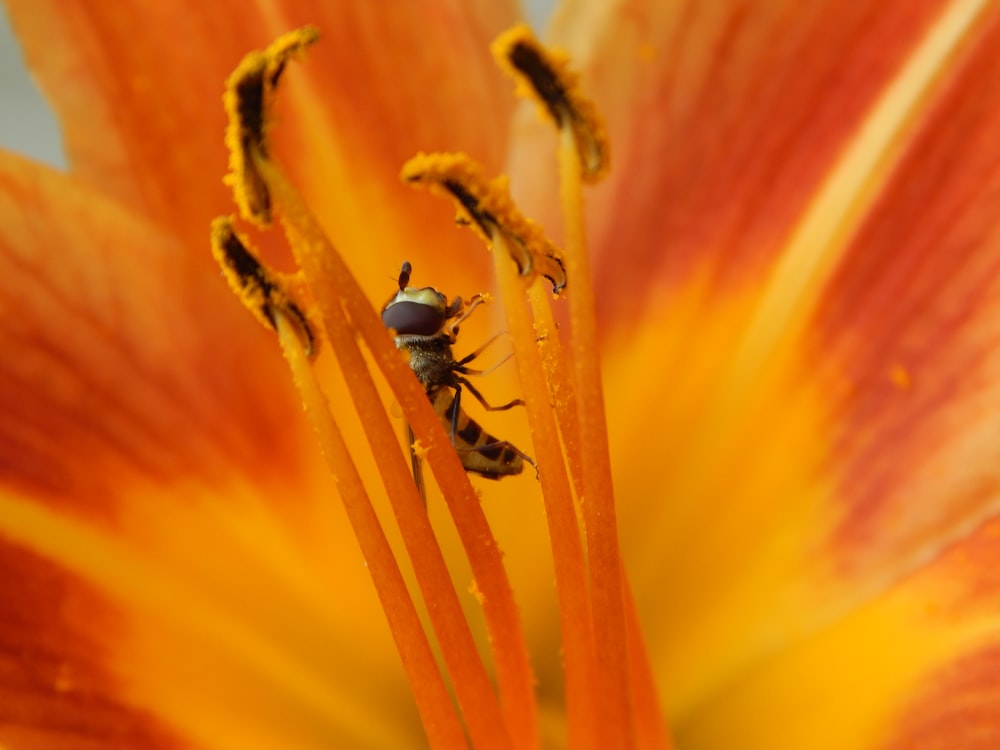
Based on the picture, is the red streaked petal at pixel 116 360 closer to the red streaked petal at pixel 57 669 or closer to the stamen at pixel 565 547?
the red streaked petal at pixel 57 669

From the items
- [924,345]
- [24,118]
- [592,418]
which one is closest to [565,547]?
[592,418]

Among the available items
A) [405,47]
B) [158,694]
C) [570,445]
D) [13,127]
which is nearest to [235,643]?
[158,694]

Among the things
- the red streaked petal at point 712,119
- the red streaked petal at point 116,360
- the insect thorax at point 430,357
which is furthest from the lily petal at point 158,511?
the red streaked petal at point 712,119

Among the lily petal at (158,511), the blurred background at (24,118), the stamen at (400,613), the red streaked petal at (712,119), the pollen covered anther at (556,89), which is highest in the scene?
the blurred background at (24,118)

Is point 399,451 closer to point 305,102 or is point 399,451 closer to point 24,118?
point 305,102

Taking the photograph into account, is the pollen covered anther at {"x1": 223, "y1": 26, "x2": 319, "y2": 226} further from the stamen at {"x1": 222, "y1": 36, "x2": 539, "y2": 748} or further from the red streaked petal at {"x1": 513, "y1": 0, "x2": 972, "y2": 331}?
the red streaked petal at {"x1": 513, "y1": 0, "x2": 972, "y2": 331}

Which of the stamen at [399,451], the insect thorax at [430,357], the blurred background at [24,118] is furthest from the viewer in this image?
the blurred background at [24,118]

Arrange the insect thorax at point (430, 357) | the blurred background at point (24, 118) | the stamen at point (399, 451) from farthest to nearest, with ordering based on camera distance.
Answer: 1. the blurred background at point (24, 118)
2. the insect thorax at point (430, 357)
3. the stamen at point (399, 451)

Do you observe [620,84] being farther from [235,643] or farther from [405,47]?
→ [235,643]
